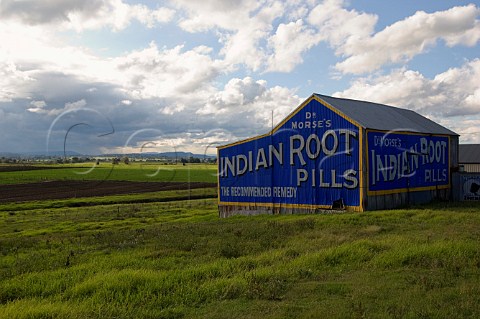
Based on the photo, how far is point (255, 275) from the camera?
37.7ft

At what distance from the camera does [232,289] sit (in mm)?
10289

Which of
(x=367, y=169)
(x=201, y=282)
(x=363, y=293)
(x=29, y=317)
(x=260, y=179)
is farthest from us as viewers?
(x=260, y=179)

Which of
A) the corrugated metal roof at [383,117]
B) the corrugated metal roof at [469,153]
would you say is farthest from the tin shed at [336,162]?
the corrugated metal roof at [469,153]

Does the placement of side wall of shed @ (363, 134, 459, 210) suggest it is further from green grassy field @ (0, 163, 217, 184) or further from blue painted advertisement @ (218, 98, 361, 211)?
green grassy field @ (0, 163, 217, 184)

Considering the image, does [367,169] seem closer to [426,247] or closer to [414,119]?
[414,119]

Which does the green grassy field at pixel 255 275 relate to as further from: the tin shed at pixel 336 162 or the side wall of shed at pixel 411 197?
the tin shed at pixel 336 162

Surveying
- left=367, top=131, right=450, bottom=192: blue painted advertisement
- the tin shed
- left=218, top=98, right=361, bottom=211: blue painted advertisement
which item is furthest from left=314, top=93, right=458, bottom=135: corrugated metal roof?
left=218, top=98, right=361, bottom=211: blue painted advertisement

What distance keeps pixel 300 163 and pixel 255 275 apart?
21246 millimetres

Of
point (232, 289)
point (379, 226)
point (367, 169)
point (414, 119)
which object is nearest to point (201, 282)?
point (232, 289)

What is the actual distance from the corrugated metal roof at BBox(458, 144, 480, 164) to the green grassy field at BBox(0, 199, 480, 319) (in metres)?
55.5

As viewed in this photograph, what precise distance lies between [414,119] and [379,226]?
21.2m

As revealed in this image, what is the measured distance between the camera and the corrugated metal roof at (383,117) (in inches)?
1216

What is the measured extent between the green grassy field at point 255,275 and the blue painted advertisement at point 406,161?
903cm

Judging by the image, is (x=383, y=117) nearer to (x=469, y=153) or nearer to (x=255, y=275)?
(x=255, y=275)
